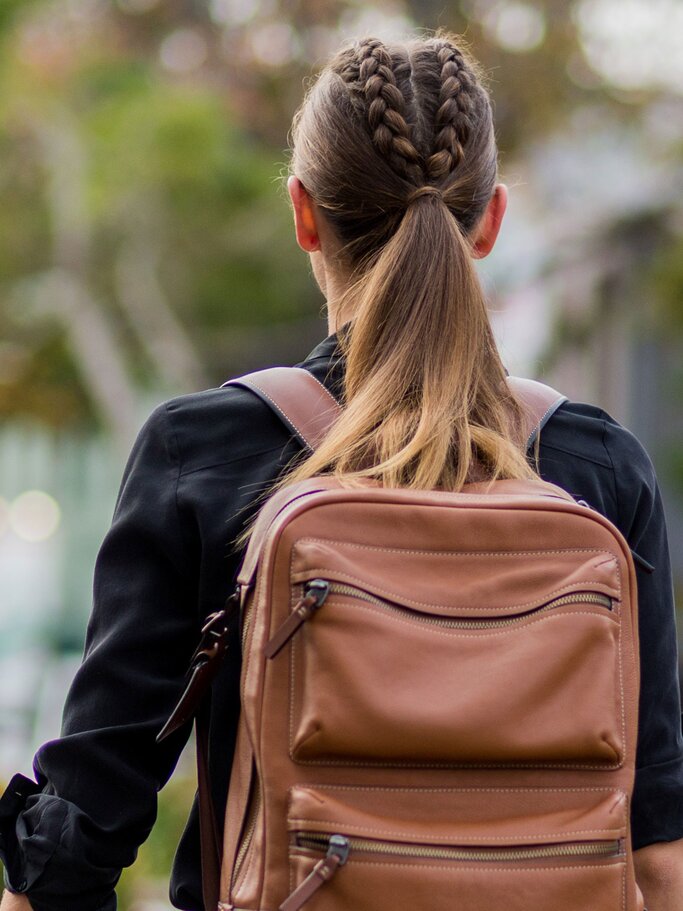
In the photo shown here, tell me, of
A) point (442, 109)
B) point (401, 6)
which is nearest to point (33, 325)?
point (401, 6)

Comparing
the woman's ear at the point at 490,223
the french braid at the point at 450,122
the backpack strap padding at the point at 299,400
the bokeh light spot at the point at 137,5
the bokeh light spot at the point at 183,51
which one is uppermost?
the bokeh light spot at the point at 137,5

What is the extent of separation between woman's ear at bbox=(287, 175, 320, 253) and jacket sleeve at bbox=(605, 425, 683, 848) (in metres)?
0.44

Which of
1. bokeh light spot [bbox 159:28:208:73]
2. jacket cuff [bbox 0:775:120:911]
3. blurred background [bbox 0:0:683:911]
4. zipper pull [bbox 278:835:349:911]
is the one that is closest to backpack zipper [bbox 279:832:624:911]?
zipper pull [bbox 278:835:349:911]

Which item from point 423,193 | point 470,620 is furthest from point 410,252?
point 470,620

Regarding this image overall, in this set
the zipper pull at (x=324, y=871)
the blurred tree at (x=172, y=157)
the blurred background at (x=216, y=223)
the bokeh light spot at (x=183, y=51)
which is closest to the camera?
the zipper pull at (x=324, y=871)

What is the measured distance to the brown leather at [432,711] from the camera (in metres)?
1.30

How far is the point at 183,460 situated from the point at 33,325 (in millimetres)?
14184

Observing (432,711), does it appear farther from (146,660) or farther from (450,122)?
(450,122)

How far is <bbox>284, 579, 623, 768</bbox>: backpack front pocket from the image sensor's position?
1300mm

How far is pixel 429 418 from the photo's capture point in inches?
57.9

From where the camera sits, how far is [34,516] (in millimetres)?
18891

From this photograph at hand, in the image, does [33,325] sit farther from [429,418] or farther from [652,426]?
[429,418]

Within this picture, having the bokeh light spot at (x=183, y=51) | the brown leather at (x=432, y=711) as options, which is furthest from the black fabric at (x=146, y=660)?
the bokeh light spot at (x=183, y=51)

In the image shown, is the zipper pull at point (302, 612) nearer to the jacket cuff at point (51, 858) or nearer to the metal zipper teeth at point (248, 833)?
the metal zipper teeth at point (248, 833)
